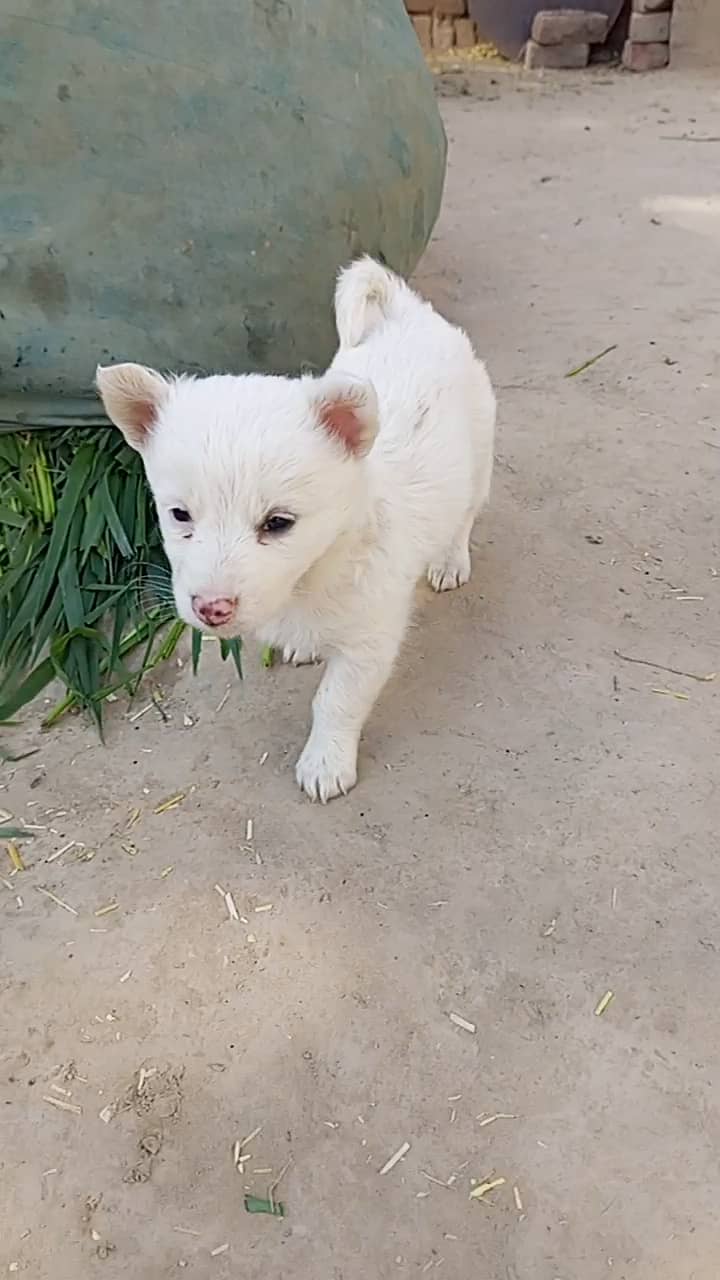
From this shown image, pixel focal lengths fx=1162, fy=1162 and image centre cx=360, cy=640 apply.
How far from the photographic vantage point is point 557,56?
25.1ft

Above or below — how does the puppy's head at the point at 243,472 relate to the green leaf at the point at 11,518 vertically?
above

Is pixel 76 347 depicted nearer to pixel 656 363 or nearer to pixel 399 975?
pixel 399 975

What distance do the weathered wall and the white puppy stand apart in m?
5.78

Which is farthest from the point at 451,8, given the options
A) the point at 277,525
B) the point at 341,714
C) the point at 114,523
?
the point at 277,525

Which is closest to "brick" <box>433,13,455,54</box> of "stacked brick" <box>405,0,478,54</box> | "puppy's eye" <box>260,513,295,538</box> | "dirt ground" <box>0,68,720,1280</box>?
"stacked brick" <box>405,0,478,54</box>

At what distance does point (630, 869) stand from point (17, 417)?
187cm

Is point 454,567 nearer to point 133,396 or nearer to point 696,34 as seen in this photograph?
point 133,396

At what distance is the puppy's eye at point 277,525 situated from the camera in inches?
76.3

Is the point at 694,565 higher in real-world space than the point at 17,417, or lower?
lower

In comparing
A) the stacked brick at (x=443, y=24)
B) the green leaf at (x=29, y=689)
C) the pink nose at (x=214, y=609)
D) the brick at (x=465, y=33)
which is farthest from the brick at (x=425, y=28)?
the pink nose at (x=214, y=609)

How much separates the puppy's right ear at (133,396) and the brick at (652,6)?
22.3 ft

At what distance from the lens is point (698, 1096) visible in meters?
2.00

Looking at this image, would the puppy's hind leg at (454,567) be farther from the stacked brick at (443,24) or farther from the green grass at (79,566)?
the stacked brick at (443,24)

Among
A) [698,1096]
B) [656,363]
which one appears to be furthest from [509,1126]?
[656,363]
